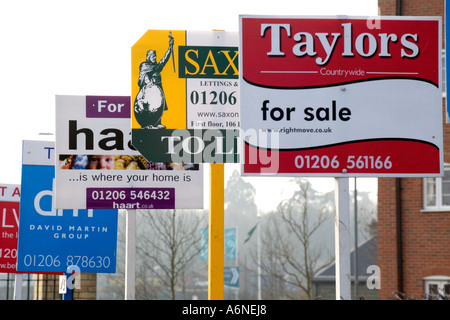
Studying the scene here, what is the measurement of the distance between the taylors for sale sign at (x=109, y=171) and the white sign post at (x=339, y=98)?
13.4 feet

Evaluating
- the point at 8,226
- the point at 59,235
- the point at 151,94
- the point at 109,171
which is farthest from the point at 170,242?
the point at 151,94

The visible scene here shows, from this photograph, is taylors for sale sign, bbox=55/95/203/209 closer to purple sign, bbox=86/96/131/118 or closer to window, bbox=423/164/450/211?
purple sign, bbox=86/96/131/118

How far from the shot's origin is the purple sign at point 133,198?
10.7 meters

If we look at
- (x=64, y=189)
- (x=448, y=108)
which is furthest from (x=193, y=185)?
(x=448, y=108)

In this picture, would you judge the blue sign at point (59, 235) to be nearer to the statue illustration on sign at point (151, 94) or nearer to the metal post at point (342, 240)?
the statue illustration on sign at point (151, 94)

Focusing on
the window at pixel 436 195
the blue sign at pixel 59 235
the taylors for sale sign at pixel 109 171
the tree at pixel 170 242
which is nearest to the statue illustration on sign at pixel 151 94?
the taylors for sale sign at pixel 109 171

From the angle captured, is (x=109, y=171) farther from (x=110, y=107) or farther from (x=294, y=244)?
(x=294, y=244)

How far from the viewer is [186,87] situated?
8.16 metres

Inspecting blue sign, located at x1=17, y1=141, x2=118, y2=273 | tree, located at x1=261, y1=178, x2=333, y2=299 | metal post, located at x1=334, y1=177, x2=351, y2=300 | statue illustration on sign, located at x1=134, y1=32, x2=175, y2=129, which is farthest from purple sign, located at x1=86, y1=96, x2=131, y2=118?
tree, located at x1=261, y1=178, x2=333, y2=299

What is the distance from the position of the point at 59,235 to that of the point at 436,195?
1799 cm

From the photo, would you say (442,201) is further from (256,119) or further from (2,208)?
(256,119)

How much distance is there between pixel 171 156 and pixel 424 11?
21.1 meters

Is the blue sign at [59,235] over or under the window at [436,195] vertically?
under
